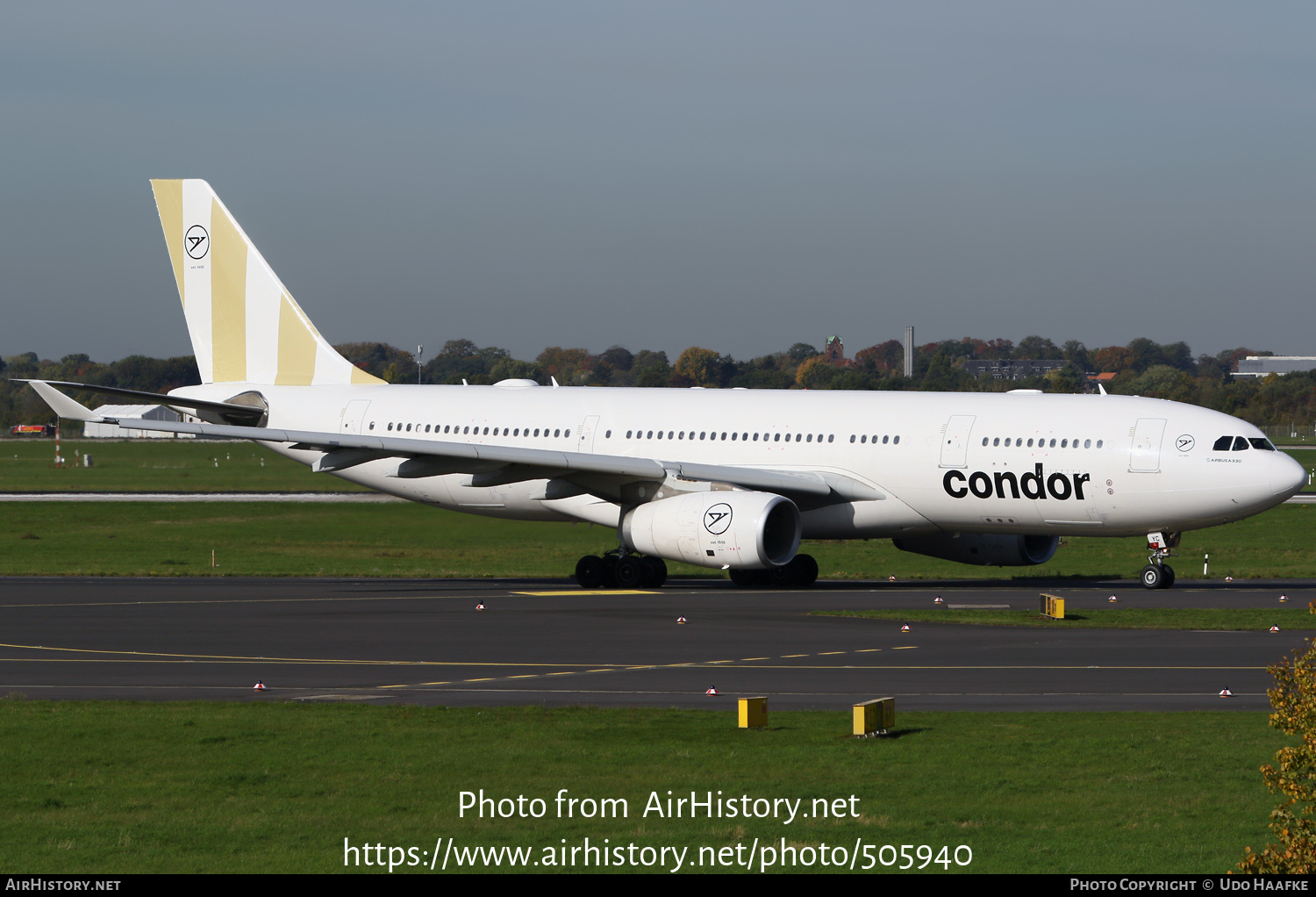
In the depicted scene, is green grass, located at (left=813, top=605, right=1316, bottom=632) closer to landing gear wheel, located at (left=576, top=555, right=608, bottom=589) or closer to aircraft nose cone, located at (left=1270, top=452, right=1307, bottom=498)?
aircraft nose cone, located at (left=1270, top=452, right=1307, bottom=498)

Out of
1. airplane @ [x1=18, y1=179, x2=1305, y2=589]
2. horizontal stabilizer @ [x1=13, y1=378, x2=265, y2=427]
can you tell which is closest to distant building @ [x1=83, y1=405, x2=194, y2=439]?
horizontal stabilizer @ [x1=13, y1=378, x2=265, y2=427]

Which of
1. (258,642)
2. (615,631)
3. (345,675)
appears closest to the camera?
(345,675)

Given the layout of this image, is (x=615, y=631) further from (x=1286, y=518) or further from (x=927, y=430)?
(x=1286, y=518)

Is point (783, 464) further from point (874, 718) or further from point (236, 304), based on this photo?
point (874, 718)

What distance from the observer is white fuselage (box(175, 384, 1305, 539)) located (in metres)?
33.6

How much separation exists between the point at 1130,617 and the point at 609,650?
32.6ft

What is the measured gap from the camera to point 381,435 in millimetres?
41969

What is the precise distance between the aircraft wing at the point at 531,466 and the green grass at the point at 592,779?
56.0ft

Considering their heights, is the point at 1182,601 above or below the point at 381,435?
below

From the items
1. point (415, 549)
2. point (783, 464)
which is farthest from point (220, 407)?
point (783, 464)

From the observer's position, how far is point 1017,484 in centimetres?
3444

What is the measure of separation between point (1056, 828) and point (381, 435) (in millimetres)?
31486

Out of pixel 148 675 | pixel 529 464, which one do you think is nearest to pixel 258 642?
pixel 148 675

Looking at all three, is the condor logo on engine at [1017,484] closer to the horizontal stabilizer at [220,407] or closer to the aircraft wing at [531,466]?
the aircraft wing at [531,466]
